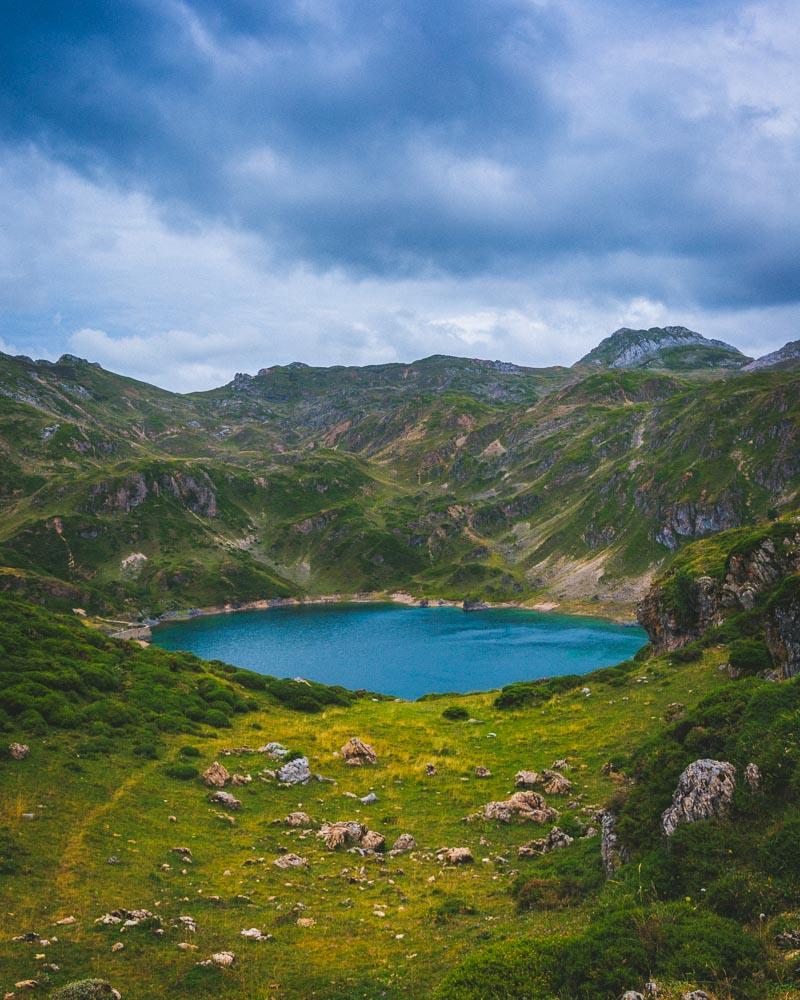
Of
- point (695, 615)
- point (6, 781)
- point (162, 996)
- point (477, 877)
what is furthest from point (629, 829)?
point (695, 615)

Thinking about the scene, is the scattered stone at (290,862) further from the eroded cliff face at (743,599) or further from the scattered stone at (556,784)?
the eroded cliff face at (743,599)

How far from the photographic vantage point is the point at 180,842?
88.5ft

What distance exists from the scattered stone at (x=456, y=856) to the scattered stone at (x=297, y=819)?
300 inches

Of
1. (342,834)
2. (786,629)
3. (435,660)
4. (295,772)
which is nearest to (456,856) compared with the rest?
(342,834)

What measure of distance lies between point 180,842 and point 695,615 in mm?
57261

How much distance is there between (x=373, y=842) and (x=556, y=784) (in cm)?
1136

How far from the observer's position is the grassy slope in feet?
56.2

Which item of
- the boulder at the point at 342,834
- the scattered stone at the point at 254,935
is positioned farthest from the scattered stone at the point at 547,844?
the scattered stone at the point at 254,935

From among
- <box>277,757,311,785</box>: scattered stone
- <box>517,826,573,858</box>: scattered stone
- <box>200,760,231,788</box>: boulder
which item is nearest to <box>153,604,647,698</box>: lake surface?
<box>277,757,311,785</box>: scattered stone

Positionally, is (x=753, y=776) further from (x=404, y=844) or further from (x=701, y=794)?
(x=404, y=844)

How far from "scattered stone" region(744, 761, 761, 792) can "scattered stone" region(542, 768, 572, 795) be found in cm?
1796

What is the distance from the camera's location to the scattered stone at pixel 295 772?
1460 inches

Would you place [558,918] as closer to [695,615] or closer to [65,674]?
[65,674]

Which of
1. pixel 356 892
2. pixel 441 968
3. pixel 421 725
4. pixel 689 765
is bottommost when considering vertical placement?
pixel 421 725
